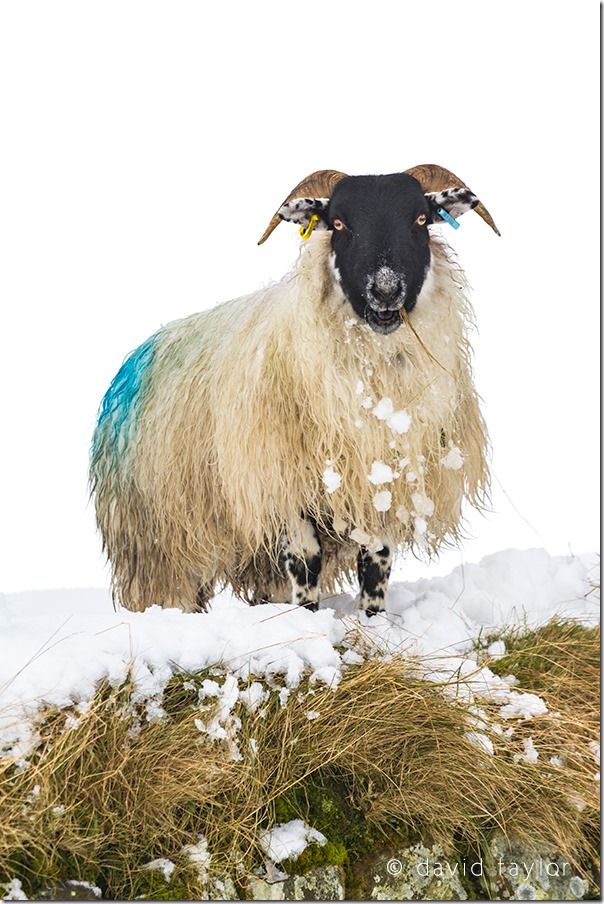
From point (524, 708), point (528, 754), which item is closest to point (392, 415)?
point (524, 708)

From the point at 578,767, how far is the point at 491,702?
0.49 metres

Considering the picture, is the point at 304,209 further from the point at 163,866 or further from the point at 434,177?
the point at 163,866

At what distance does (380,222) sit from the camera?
5.57 m

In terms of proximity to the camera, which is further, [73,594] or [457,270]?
[73,594]

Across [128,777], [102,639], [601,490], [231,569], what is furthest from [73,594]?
[601,490]

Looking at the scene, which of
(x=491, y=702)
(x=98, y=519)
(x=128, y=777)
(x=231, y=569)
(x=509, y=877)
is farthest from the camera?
(x=98, y=519)

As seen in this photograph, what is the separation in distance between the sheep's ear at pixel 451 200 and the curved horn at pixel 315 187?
49cm

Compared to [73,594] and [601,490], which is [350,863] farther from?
[73,594]

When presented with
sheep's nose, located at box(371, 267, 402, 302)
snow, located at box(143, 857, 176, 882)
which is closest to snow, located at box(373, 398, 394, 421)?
sheep's nose, located at box(371, 267, 402, 302)

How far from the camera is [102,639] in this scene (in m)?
5.16

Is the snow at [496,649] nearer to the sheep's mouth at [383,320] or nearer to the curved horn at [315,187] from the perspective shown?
the sheep's mouth at [383,320]

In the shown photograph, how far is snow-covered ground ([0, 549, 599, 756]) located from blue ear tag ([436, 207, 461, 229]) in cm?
208

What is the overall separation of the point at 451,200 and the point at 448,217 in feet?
0.29

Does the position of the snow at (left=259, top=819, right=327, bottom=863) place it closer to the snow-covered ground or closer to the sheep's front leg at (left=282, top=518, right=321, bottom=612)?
the snow-covered ground
